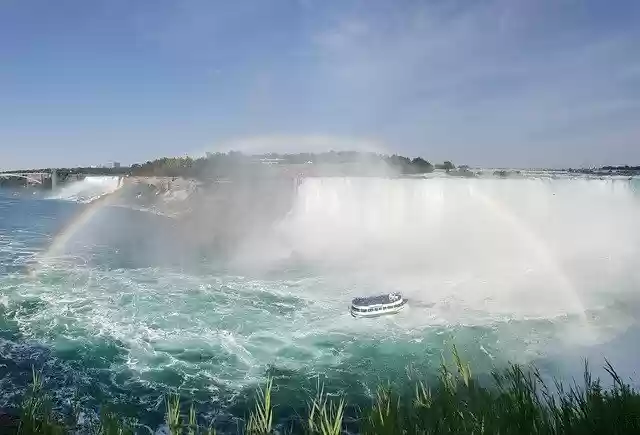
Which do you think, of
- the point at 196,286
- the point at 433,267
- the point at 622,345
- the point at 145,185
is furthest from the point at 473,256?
the point at 145,185

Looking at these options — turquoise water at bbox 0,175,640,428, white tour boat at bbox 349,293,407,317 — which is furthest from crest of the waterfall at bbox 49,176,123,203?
white tour boat at bbox 349,293,407,317

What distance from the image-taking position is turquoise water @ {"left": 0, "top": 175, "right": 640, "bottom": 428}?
1280cm

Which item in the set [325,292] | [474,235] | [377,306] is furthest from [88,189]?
[377,306]

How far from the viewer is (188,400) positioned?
10.9m

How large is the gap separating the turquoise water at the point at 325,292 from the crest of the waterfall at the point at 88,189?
3174cm

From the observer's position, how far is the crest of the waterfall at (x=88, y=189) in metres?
77.4

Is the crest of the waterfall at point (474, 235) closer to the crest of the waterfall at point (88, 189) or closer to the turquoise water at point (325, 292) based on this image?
the turquoise water at point (325, 292)

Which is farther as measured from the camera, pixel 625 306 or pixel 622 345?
pixel 625 306

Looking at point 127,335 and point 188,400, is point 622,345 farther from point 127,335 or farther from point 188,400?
point 127,335

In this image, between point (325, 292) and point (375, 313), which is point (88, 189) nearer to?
point (325, 292)

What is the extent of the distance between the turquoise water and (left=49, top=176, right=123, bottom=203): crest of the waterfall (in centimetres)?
3174

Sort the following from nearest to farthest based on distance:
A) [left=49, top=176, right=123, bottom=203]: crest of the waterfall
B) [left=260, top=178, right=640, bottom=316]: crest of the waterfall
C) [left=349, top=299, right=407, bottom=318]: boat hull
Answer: [left=349, top=299, right=407, bottom=318]: boat hull, [left=260, top=178, right=640, bottom=316]: crest of the waterfall, [left=49, top=176, right=123, bottom=203]: crest of the waterfall

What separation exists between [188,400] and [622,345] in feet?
45.8

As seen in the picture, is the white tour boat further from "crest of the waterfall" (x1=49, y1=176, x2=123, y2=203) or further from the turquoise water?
"crest of the waterfall" (x1=49, y1=176, x2=123, y2=203)
